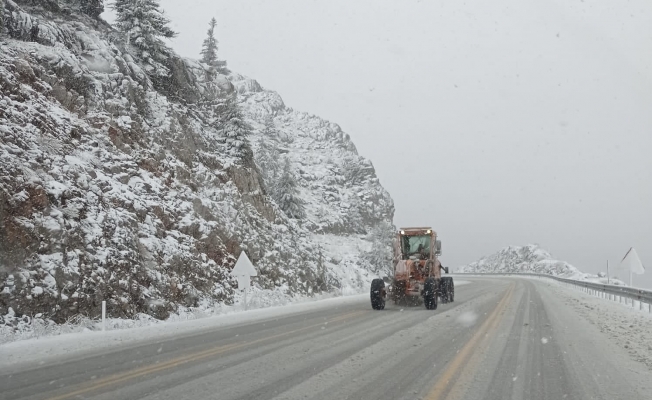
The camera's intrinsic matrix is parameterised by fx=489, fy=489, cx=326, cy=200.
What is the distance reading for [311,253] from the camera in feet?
98.2

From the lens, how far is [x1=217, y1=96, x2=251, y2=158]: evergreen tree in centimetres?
2875

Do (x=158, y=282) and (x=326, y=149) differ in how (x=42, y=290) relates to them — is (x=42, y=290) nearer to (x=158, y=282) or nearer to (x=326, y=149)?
(x=158, y=282)

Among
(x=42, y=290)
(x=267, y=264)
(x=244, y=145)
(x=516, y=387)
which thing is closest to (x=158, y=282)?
(x=42, y=290)

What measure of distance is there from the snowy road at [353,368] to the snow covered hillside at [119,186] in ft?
13.6

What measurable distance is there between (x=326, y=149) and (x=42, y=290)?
96148 mm

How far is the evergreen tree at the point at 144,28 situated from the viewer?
25625 mm

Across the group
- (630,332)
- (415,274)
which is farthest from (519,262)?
(630,332)

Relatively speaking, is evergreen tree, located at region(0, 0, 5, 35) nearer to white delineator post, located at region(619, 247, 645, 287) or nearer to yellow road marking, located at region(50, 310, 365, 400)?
yellow road marking, located at region(50, 310, 365, 400)

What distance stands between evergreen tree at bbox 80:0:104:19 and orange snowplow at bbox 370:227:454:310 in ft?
65.5

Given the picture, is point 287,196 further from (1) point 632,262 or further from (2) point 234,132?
(1) point 632,262

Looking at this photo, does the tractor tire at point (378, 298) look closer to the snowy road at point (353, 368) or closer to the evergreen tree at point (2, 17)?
the snowy road at point (353, 368)

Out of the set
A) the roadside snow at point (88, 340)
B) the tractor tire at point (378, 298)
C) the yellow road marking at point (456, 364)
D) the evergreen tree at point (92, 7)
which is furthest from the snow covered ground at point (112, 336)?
the evergreen tree at point (92, 7)

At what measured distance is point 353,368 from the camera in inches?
293

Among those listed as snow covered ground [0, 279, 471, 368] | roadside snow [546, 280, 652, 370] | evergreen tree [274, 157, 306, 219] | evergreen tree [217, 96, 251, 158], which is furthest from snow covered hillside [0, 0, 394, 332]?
roadside snow [546, 280, 652, 370]
